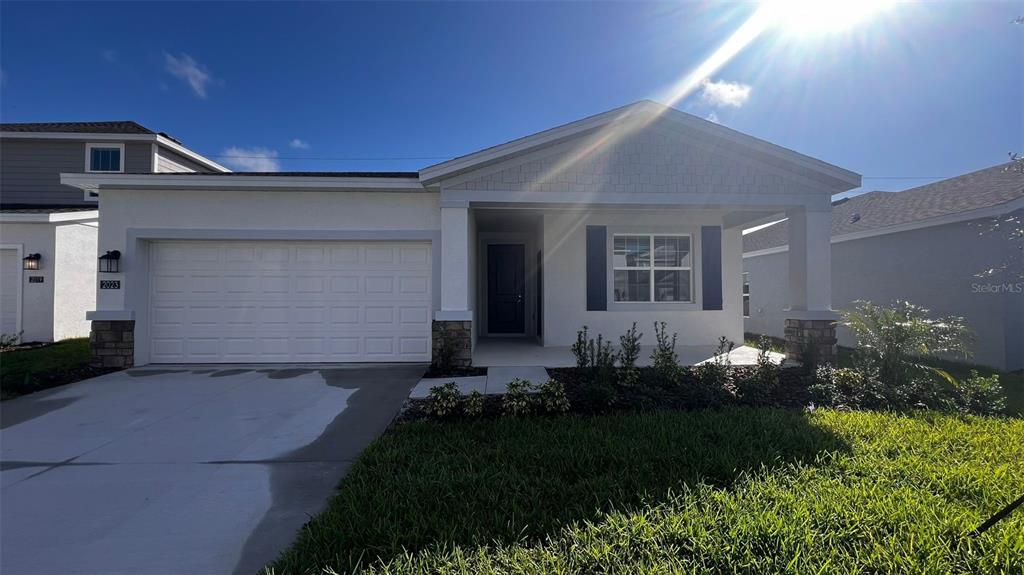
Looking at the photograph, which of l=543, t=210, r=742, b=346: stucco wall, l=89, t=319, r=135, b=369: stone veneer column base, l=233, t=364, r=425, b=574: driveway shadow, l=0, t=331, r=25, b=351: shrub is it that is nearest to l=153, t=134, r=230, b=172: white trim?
l=0, t=331, r=25, b=351: shrub

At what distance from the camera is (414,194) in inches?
290

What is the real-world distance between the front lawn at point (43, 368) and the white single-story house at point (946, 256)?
41.9ft

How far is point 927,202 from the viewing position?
9.34 metres

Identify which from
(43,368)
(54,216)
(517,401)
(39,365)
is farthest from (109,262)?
(517,401)

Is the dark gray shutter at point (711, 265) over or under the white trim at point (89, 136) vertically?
under

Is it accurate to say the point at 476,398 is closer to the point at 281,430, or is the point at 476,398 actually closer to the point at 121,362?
the point at 281,430

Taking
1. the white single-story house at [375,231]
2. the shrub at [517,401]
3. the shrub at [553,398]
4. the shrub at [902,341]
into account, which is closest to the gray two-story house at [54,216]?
the white single-story house at [375,231]

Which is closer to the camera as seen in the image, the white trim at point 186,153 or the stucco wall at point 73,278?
the stucco wall at point 73,278

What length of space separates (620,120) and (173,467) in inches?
289

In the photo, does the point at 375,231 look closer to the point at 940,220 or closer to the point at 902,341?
the point at 902,341

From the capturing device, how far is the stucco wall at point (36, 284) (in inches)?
374

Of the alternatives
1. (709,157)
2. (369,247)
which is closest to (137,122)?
(369,247)

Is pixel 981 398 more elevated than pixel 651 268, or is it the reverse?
pixel 651 268

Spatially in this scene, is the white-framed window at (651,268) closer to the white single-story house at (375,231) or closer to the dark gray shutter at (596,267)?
the dark gray shutter at (596,267)
